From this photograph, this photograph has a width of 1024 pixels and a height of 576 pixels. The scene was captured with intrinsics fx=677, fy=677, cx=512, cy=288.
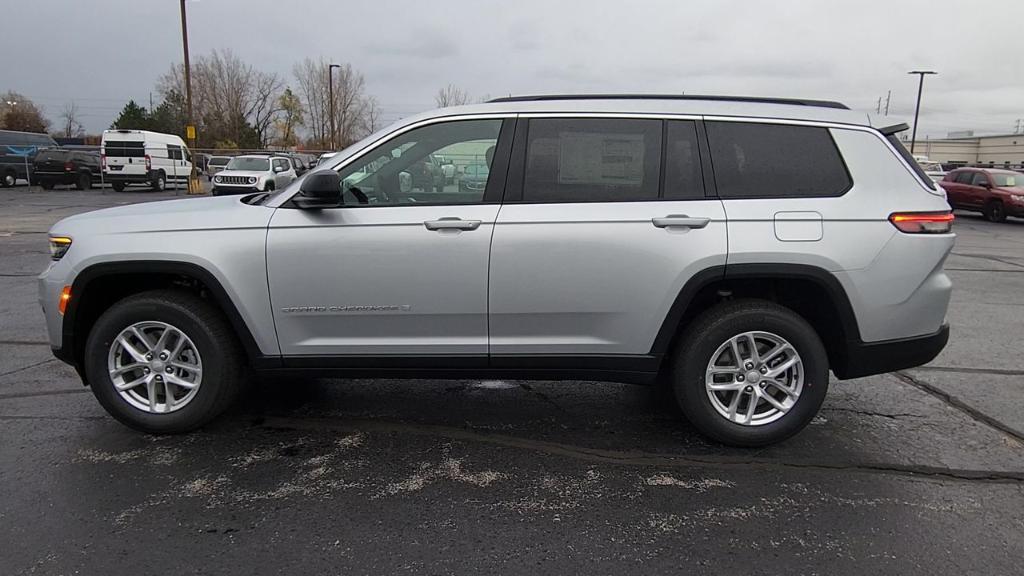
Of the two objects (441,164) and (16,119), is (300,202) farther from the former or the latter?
(16,119)

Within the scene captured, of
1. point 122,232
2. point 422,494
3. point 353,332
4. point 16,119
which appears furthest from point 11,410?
point 16,119

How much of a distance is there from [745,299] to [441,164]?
185 cm

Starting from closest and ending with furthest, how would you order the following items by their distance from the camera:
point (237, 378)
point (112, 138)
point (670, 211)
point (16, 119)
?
point (670, 211), point (237, 378), point (112, 138), point (16, 119)

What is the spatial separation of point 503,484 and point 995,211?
22850mm

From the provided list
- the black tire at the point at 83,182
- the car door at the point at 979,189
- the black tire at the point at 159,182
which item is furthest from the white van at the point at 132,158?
the car door at the point at 979,189

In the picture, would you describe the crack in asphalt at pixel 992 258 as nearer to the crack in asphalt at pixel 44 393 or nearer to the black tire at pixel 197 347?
the black tire at pixel 197 347

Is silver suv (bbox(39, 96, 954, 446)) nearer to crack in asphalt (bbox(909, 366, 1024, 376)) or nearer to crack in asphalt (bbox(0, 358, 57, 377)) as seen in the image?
crack in asphalt (bbox(0, 358, 57, 377))

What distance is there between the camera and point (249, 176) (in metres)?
23.2

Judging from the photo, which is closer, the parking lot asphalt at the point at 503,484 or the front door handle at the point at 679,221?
the parking lot asphalt at the point at 503,484

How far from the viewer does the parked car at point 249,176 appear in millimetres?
23172

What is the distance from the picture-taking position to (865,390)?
486 centimetres

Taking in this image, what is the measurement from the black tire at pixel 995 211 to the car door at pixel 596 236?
2144 centimetres

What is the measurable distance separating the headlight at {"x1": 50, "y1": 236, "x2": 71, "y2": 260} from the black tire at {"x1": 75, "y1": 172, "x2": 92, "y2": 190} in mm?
29000

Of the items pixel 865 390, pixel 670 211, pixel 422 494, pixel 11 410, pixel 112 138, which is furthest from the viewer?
pixel 112 138
